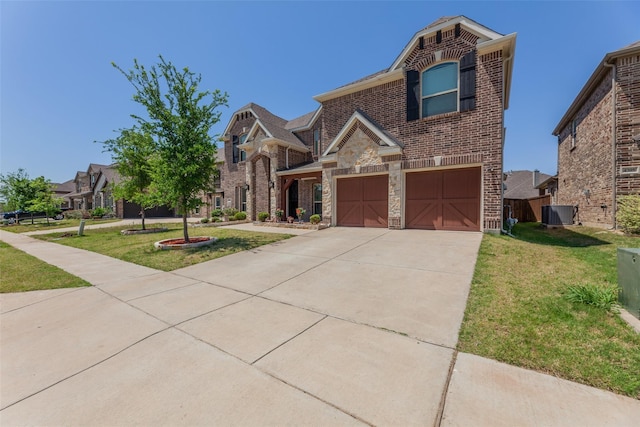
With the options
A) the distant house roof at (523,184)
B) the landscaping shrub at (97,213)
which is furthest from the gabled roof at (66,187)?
the distant house roof at (523,184)

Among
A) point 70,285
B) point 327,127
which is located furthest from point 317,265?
point 327,127

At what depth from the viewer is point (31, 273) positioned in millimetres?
6770

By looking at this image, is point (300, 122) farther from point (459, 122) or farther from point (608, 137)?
point (608, 137)

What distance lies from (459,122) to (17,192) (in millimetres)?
35233

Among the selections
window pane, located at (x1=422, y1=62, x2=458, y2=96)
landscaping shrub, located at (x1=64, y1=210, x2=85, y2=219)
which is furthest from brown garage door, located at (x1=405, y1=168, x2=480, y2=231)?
landscaping shrub, located at (x1=64, y1=210, x2=85, y2=219)

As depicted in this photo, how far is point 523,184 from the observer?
37.6m

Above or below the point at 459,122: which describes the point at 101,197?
below

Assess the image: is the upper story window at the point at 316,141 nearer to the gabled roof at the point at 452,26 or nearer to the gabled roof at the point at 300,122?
the gabled roof at the point at 300,122

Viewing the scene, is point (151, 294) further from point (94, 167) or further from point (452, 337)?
point (94, 167)

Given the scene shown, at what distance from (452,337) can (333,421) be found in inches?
75.3

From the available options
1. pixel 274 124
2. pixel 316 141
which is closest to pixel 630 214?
pixel 316 141

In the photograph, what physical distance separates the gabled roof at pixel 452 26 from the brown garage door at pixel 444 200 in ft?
14.7

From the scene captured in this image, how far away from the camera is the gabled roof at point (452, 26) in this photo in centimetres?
941

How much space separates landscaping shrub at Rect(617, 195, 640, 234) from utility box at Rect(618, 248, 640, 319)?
8613mm
